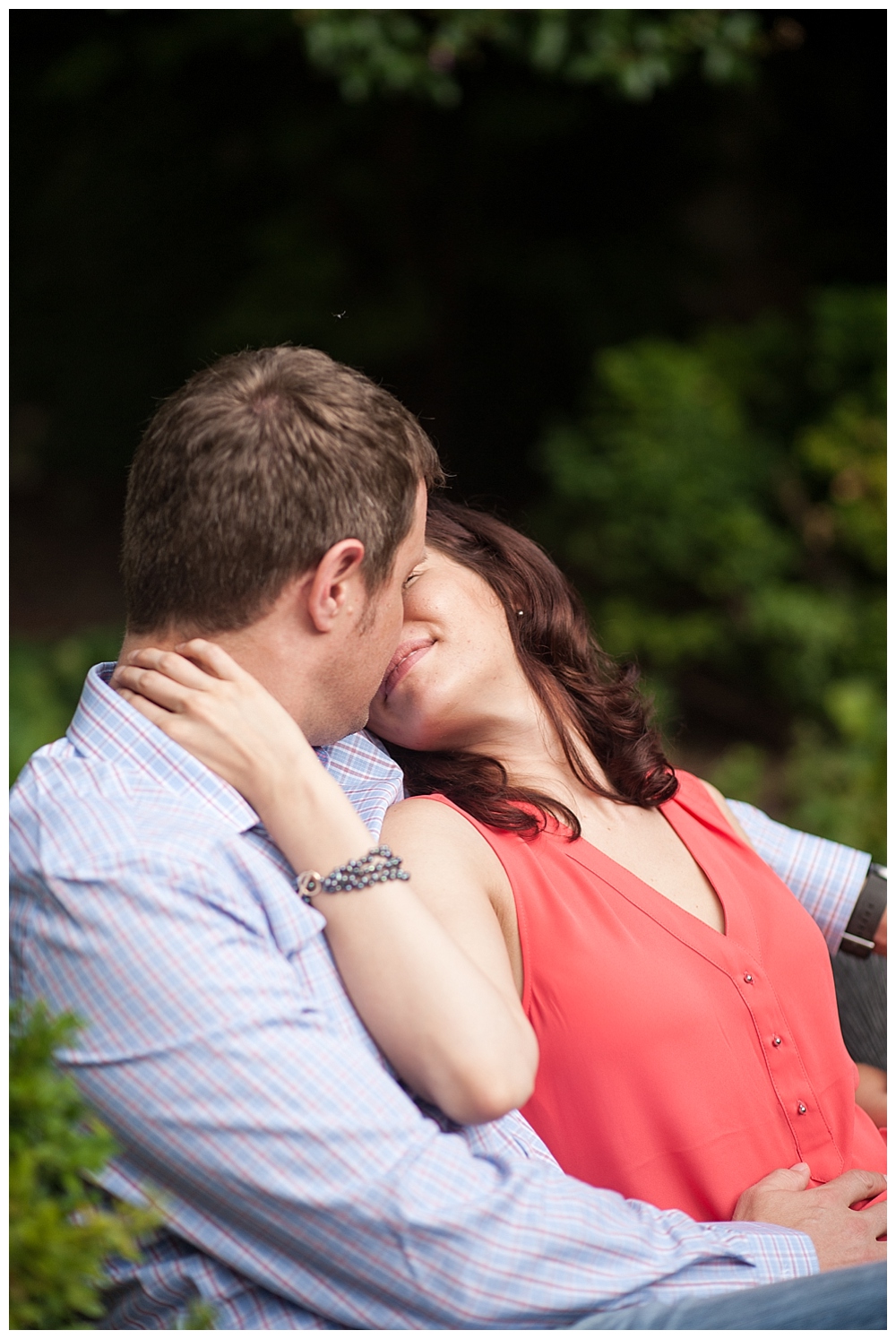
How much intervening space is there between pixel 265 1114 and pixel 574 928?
70 cm

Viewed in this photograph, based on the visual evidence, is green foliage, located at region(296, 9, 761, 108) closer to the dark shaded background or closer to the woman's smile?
the dark shaded background

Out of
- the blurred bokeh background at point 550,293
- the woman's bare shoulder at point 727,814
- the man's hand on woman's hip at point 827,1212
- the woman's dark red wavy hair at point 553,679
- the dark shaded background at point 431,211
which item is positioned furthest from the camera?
→ the dark shaded background at point 431,211

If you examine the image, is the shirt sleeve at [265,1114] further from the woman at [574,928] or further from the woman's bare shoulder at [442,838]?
the woman's bare shoulder at [442,838]

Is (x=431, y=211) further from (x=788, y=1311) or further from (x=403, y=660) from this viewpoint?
(x=788, y=1311)

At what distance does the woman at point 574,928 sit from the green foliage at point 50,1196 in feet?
1.37

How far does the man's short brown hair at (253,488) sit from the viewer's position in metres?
1.75

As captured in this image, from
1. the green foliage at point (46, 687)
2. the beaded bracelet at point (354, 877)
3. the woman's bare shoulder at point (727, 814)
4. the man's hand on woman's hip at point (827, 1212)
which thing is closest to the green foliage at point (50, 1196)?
the beaded bracelet at point (354, 877)

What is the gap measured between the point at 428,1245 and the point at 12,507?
1052 centimetres

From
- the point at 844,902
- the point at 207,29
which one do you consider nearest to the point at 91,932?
the point at 844,902

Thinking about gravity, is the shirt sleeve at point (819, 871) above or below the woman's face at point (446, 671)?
below

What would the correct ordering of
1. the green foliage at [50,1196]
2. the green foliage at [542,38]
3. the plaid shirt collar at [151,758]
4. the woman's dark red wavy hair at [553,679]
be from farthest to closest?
1. the green foliage at [542,38]
2. the woman's dark red wavy hair at [553,679]
3. the plaid shirt collar at [151,758]
4. the green foliage at [50,1196]

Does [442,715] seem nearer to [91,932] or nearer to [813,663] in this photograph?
[91,932]

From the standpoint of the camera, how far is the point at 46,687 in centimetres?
577

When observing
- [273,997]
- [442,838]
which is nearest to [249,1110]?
[273,997]
